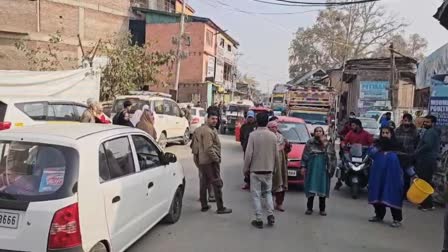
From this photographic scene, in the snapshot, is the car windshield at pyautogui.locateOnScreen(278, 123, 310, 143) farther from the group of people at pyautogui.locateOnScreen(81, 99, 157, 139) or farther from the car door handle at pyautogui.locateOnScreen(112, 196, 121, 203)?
the car door handle at pyautogui.locateOnScreen(112, 196, 121, 203)

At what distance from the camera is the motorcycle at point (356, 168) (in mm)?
10125

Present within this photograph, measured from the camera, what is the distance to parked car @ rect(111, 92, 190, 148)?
1619 cm

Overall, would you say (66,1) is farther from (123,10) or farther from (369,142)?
(369,142)

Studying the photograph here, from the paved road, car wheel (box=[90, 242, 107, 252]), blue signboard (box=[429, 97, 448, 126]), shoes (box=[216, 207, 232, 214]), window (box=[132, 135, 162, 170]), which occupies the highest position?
blue signboard (box=[429, 97, 448, 126])

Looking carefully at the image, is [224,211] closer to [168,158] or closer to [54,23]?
[168,158]

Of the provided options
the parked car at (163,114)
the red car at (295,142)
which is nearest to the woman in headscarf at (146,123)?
the red car at (295,142)

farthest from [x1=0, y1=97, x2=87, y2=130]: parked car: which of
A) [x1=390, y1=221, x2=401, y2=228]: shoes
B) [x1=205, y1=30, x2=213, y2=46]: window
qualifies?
[x1=205, y1=30, x2=213, y2=46]: window

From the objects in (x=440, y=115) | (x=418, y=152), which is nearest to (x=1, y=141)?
(x=418, y=152)

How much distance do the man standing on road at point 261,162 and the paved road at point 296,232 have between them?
1.31ft

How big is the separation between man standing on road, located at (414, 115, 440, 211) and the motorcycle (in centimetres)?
107

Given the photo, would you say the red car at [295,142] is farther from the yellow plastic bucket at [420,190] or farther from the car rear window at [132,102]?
the car rear window at [132,102]

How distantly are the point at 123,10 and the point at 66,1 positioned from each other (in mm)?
5246

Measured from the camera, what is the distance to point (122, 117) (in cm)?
1048

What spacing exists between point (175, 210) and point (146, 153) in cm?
149
